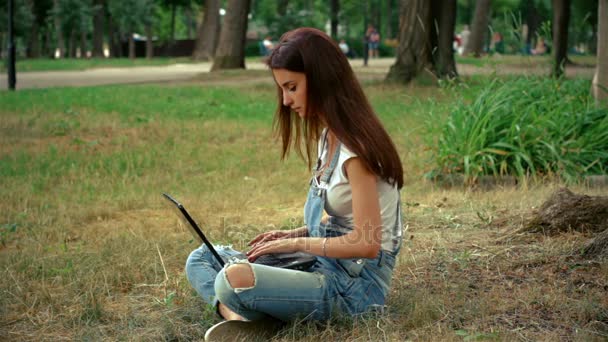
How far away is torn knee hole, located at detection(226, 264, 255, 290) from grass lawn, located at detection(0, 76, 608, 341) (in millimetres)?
339

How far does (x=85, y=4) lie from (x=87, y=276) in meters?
45.2

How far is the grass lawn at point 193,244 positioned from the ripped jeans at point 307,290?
92mm

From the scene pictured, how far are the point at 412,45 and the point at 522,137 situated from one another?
9.51m

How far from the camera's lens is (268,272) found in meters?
3.57

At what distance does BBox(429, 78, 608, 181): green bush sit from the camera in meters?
7.84

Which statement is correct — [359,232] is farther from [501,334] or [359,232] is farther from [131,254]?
[131,254]

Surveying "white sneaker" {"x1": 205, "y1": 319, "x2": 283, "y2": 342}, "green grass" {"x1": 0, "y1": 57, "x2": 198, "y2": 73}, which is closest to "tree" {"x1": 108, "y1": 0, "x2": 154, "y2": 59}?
"green grass" {"x1": 0, "y1": 57, "x2": 198, "y2": 73}

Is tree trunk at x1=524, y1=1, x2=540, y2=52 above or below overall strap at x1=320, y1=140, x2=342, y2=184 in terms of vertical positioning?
above

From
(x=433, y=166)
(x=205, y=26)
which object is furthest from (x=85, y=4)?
(x=433, y=166)

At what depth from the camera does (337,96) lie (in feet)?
11.7

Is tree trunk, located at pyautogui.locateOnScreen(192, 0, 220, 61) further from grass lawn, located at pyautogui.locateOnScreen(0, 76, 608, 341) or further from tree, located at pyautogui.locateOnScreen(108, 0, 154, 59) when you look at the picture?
grass lawn, located at pyautogui.locateOnScreen(0, 76, 608, 341)

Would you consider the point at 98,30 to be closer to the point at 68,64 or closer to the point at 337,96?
the point at 68,64

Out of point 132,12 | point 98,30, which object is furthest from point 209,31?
point 98,30

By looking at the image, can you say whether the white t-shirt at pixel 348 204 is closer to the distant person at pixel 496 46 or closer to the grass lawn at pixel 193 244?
the grass lawn at pixel 193 244
